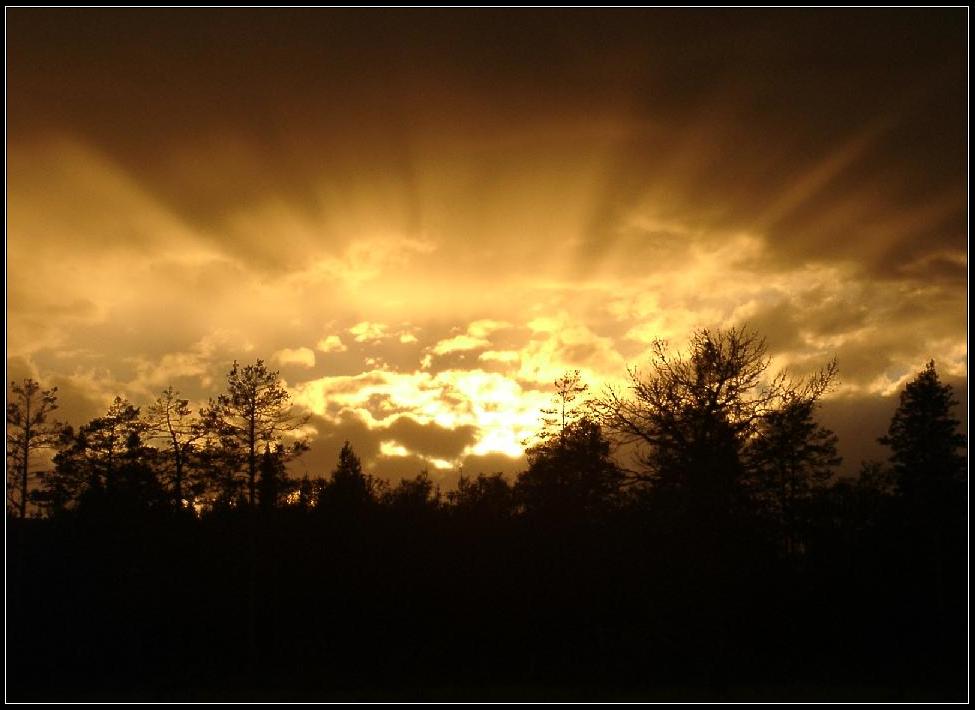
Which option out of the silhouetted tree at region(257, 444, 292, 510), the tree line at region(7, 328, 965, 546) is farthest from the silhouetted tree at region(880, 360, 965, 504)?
the silhouetted tree at region(257, 444, 292, 510)

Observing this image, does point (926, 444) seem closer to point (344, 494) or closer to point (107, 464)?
point (344, 494)

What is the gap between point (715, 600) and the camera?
26.3m

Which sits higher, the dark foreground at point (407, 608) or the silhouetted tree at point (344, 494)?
the silhouetted tree at point (344, 494)

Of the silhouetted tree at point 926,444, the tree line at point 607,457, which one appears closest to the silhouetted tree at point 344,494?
the tree line at point 607,457

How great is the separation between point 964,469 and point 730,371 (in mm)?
32763

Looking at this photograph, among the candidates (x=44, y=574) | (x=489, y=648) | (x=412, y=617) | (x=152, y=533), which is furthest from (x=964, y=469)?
(x=44, y=574)

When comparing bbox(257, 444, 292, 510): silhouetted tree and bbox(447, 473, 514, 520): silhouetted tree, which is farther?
bbox(447, 473, 514, 520): silhouetted tree

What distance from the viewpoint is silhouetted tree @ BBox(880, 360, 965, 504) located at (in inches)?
2018

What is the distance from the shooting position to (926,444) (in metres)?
51.8

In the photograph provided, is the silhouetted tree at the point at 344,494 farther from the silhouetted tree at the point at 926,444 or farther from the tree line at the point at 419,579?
the silhouetted tree at the point at 926,444

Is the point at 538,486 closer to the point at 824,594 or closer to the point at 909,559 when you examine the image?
the point at 824,594

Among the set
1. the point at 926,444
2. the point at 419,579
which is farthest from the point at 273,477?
the point at 926,444

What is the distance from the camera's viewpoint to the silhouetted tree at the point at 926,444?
51250 millimetres

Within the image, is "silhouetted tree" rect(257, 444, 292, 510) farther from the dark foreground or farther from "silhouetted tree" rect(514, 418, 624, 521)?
"silhouetted tree" rect(514, 418, 624, 521)
